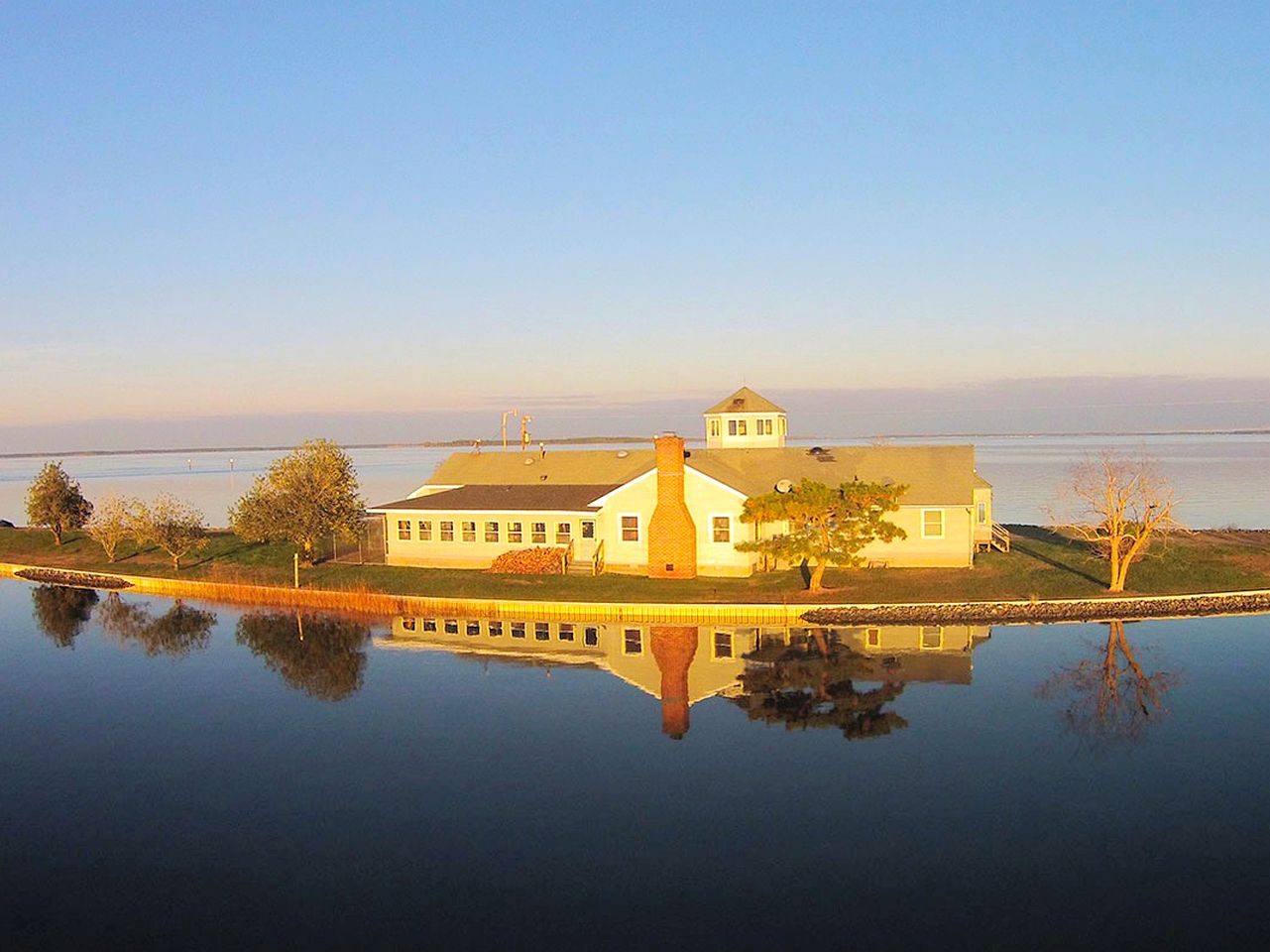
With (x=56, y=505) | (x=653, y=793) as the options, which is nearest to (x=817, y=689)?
(x=653, y=793)

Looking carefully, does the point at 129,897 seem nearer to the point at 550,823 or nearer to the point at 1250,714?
the point at 550,823

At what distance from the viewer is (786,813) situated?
66.1 ft

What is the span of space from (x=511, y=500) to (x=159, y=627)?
48.9 ft

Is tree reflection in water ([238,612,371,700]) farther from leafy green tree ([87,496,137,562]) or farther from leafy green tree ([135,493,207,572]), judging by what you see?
leafy green tree ([87,496,137,562])

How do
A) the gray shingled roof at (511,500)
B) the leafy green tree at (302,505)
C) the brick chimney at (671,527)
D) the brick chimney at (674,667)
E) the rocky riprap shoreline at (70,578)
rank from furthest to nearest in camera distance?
the rocky riprap shoreline at (70,578) → the leafy green tree at (302,505) → the gray shingled roof at (511,500) → the brick chimney at (671,527) → the brick chimney at (674,667)

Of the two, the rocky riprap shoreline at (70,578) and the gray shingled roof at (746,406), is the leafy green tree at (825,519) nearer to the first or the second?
the gray shingled roof at (746,406)

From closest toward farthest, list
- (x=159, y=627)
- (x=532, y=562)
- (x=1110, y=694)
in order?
(x=1110, y=694), (x=159, y=627), (x=532, y=562)

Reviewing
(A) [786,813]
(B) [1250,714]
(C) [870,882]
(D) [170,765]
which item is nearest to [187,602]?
(D) [170,765]

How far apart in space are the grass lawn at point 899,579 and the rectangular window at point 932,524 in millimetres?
1851

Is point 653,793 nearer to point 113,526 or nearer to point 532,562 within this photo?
point 532,562

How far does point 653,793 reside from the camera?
2136 cm

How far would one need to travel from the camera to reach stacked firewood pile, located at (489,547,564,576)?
44.0 meters

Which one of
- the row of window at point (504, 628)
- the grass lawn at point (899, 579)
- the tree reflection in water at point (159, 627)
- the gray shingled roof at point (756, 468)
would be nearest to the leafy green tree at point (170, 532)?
the grass lawn at point (899, 579)

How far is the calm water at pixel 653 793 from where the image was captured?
1644 centimetres
